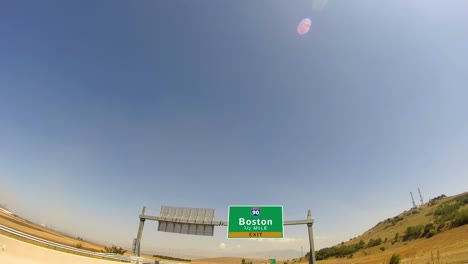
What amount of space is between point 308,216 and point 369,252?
35369 mm

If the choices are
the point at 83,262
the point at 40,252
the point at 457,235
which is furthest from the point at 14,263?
the point at 457,235

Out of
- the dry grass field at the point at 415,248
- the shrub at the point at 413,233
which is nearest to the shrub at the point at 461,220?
the dry grass field at the point at 415,248

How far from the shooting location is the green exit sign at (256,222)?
24.2m

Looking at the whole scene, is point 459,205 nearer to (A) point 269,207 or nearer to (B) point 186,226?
(A) point 269,207

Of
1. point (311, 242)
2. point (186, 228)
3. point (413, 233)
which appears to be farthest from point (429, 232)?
point (186, 228)

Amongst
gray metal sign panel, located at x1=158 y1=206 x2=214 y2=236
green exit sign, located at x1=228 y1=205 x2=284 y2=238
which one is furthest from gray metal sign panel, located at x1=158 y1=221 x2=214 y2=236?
green exit sign, located at x1=228 y1=205 x2=284 y2=238

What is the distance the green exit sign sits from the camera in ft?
79.5

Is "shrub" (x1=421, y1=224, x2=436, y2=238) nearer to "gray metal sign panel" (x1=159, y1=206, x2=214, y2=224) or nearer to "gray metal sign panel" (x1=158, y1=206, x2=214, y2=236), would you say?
"gray metal sign panel" (x1=158, y1=206, x2=214, y2=236)

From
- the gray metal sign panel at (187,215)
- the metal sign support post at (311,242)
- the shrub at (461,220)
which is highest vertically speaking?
the shrub at (461,220)

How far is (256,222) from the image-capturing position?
24.4 meters

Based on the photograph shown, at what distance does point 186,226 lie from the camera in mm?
27281

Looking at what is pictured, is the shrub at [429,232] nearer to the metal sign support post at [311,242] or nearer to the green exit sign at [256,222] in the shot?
the metal sign support post at [311,242]

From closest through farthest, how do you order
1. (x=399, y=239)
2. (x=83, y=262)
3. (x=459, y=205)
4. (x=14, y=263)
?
1. (x=14, y=263)
2. (x=83, y=262)
3. (x=399, y=239)
4. (x=459, y=205)

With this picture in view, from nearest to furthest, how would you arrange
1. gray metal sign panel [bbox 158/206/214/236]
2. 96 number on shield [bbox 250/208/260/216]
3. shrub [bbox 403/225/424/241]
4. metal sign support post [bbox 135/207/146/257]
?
96 number on shield [bbox 250/208/260/216], metal sign support post [bbox 135/207/146/257], gray metal sign panel [bbox 158/206/214/236], shrub [bbox 403/225/424/241]
